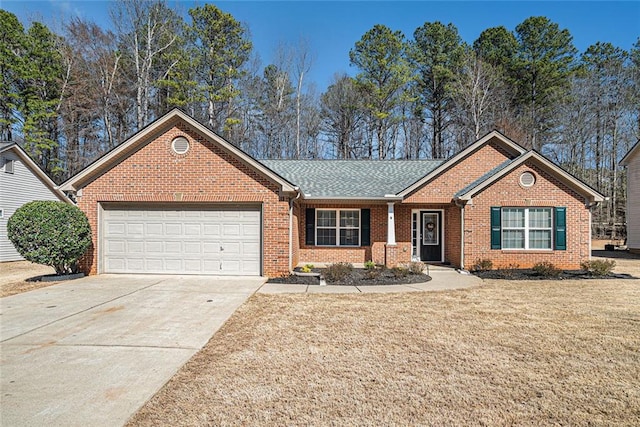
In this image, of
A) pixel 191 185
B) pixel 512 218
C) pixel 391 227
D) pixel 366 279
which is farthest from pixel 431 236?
pixel 191 185

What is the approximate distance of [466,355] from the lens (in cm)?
476

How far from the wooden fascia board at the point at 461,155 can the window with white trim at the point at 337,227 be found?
2.37m

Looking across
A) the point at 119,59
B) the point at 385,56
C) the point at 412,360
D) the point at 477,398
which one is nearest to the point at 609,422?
the point at 477,398

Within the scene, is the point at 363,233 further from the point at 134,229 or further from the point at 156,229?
the point at 134,229

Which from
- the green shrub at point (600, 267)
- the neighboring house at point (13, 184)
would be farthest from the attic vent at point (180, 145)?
the green shrub at point (600, 267)

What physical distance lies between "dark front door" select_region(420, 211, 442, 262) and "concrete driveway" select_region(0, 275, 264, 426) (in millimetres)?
7933

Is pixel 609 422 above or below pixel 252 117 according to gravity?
below

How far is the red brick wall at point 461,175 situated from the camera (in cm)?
1372

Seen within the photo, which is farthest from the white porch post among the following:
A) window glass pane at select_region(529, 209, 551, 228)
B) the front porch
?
window glass pane at select_region(529, 209, 551, 228)

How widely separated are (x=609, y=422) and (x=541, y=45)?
33.9m

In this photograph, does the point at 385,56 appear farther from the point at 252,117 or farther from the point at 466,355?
→ the point at 466,355

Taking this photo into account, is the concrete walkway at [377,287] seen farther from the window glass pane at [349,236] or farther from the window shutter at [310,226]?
the window shutter at [310,226]

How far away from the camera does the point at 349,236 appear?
13.8 metres

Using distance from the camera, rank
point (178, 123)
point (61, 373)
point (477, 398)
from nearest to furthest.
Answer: point (477, 398), point (61, 373), point (178, 123)
